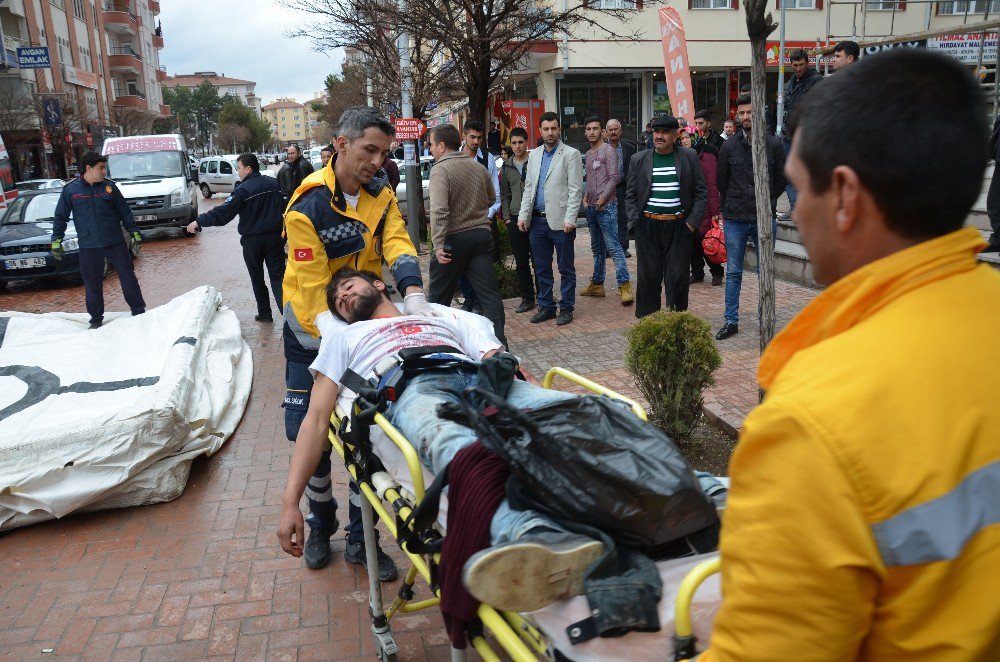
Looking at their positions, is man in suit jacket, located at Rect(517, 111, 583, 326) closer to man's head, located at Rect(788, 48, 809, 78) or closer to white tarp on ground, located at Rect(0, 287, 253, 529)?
man's head, located at Rect(788, 48, 809, 78)

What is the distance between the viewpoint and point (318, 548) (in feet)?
13.4

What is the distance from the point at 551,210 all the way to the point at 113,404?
15.6ft

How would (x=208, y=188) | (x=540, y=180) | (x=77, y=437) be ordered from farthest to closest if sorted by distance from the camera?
1. (x=208, y=188)
2. (x=540, y=180)
3. (x=77, y=437)

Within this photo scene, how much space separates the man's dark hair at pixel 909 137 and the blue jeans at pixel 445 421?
1177mm

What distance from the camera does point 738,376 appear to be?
20.5 feet

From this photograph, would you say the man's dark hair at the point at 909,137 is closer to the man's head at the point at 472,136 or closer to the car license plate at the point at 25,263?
the man's head at the point at 472,136

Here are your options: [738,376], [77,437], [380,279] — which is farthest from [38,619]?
[738,376]

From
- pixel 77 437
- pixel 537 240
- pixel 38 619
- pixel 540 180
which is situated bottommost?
pixel 38 619

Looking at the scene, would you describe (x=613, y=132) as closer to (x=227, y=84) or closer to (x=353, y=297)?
Answer: (x=353, y=297)

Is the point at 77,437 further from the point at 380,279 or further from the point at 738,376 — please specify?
the point at 738,376

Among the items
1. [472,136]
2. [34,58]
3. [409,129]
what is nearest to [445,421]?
[472,136]

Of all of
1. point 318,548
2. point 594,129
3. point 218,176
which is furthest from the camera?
point 218,176

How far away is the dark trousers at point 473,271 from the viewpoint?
6.90m

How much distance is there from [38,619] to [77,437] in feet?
3.99
